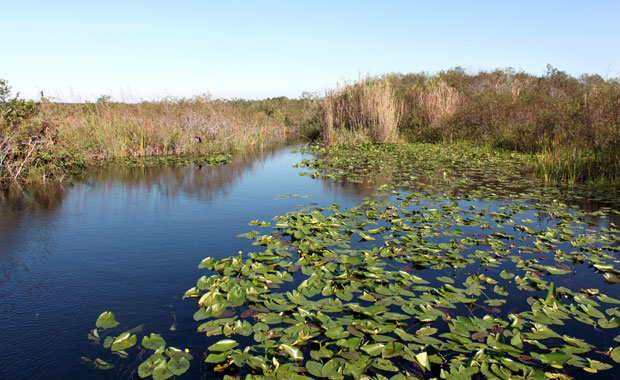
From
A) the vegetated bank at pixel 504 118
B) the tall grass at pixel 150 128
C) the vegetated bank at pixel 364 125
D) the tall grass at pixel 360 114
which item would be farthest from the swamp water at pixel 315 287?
the tall grass at pixel 360 114

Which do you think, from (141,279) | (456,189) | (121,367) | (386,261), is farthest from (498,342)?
(456,189)

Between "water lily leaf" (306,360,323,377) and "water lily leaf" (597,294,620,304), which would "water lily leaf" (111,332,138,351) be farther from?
"water lily leaf" (597,294,620,304)

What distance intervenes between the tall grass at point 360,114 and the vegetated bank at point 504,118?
4 cm

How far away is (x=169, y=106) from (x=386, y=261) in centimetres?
1267

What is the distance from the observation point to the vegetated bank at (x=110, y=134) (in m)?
8.18

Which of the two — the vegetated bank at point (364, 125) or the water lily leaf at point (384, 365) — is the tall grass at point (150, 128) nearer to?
the vegetated bank at point (364, 125)

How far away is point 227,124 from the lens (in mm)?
15523

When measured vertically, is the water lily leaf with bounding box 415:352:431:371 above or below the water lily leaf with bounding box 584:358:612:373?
above

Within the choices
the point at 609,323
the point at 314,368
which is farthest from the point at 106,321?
the point at 609,323

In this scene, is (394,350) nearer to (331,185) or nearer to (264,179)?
(331,185)

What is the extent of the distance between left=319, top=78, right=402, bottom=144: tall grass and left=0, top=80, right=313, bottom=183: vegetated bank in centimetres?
337

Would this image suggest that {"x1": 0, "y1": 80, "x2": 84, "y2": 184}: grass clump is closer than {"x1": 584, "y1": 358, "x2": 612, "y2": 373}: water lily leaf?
No

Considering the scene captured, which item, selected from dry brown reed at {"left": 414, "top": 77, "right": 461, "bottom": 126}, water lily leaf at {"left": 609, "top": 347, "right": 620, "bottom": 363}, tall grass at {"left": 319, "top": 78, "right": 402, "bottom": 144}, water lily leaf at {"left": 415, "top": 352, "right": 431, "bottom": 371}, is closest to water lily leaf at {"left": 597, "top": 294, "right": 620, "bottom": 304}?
water lily leaf at {"left": 609, "top": 347, "right": 620, "bottom": 363}

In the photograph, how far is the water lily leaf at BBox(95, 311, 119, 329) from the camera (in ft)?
9.41
